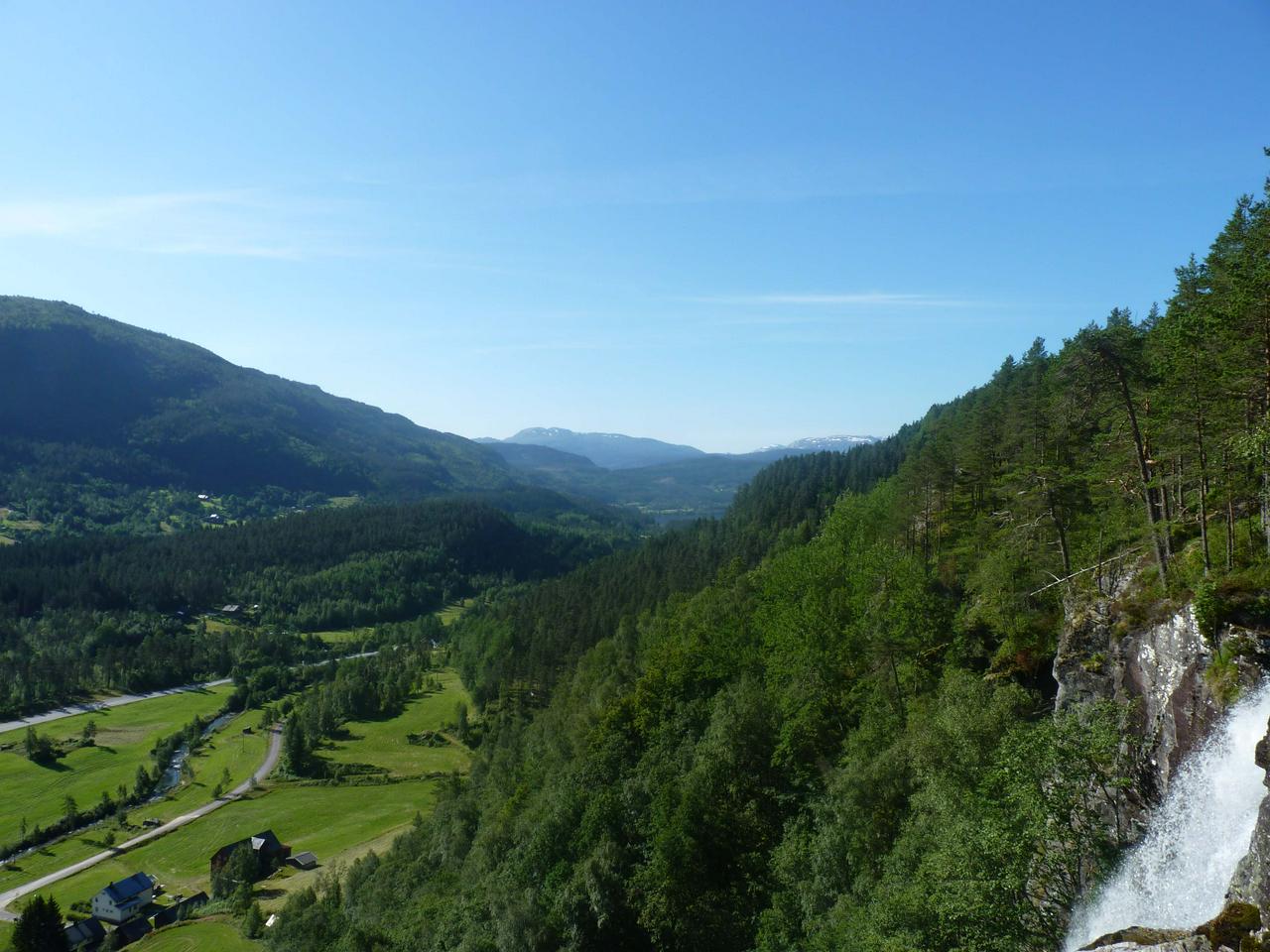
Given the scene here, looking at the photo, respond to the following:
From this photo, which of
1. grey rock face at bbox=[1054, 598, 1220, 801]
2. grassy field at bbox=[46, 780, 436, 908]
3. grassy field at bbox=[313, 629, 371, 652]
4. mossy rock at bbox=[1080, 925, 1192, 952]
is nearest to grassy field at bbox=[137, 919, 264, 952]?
grassy field at bbox=[46, 780, 436, 908]

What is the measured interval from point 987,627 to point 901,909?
18.8m

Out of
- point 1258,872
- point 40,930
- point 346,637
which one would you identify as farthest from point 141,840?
point 346,637

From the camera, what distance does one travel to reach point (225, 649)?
16738 cm

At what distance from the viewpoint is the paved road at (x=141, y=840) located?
72875 millimetres

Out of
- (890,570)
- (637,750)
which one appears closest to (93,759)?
(637,750)

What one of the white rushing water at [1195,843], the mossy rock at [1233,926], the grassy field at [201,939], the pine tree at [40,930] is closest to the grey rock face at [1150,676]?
the white rushing water at [1195,843]

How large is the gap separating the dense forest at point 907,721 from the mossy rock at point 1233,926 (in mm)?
5030

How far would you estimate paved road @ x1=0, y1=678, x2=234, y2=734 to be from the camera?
415ft

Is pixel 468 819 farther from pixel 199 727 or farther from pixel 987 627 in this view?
pixel 199 727

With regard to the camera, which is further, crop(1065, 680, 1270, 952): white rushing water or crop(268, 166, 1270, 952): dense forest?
crop(268, 166, 1270, 952): dense forest

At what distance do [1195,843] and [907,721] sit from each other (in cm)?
1365

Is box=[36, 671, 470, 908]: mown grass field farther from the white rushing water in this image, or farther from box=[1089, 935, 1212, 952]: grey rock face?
box=[1089, 935, 1212, 952]: grey rock face

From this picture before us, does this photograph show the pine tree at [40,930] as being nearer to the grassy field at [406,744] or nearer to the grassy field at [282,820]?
the grassy field at [282,820]

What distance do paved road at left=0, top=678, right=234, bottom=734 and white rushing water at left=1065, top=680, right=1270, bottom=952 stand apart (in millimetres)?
158862
